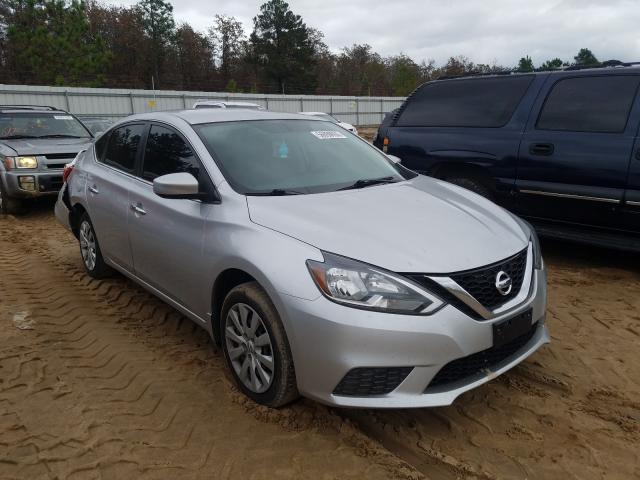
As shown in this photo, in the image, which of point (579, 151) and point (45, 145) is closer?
point (579, 151)

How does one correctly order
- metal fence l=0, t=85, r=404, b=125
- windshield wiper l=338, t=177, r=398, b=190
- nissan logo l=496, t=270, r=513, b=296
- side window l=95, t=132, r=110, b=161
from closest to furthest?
nissan logo l=496, t=270, r=513, b=296
windshield wiper l=338, t=177, r=398, b=190
side window l=95, t=132, r=110, b=161
metal fence l=0, t=85, r=404, b=125

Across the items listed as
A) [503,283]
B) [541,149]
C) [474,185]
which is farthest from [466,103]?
[503,283]

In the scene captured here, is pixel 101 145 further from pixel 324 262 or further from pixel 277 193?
pixel 324 262

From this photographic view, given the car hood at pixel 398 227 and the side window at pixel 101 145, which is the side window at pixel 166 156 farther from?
the side window at pixel 101 145

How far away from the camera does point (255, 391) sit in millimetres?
2953

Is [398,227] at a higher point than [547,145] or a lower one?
lower

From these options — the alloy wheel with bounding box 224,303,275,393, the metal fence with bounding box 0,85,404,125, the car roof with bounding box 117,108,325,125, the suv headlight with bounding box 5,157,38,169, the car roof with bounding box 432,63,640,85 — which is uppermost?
the metal fence with bounding box 0,85,404,125

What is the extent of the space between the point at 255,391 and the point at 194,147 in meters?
1.62

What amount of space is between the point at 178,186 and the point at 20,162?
20.3ft

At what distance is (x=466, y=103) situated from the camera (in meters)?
5.97

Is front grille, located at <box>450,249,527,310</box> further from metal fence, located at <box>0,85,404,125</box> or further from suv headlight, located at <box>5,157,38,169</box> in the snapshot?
metal fence, located at <box>0,85,404,125</box>

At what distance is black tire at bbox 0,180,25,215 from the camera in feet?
27.4

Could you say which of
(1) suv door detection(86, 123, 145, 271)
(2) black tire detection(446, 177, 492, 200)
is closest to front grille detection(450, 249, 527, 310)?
(1) suv door detection(86, 123, 145, 271)

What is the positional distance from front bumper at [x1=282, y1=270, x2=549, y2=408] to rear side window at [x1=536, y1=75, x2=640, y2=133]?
3216 mm
